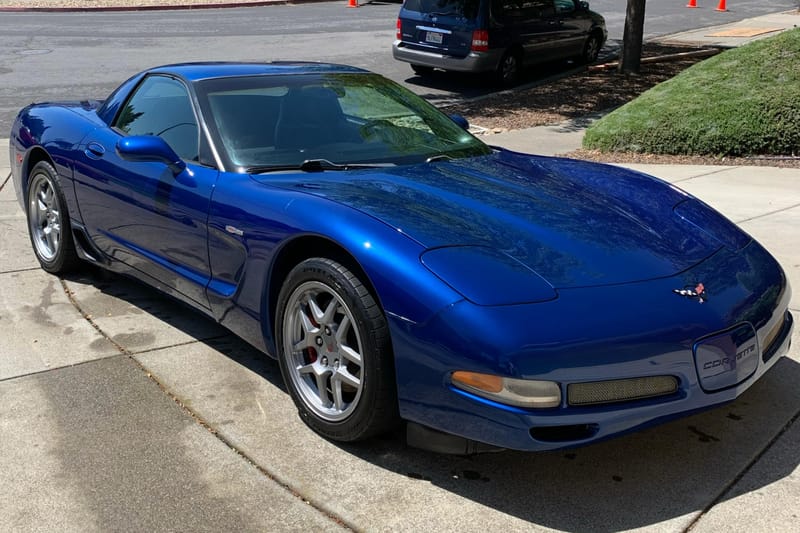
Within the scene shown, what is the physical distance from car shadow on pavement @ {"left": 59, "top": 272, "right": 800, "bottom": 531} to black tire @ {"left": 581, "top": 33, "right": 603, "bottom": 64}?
44.6 ft

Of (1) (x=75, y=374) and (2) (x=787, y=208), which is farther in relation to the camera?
(2) (x=787, y=208)

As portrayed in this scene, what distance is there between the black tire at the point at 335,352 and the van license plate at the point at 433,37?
37.9 feet

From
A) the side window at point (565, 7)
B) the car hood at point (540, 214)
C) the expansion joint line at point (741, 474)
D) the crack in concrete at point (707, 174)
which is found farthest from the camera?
the side window at point (565, 7)

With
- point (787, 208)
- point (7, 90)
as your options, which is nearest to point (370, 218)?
point (787, 208)

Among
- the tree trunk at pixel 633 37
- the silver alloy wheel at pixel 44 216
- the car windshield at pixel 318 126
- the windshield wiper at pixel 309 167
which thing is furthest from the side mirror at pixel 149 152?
the tree trunk at pixel 633 37

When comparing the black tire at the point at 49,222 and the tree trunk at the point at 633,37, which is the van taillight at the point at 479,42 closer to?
the tree trunk at the point at 633,37

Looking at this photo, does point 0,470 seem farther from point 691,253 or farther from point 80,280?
point 691,253

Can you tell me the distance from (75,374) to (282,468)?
1.38 meters

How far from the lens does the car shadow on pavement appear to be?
3.19m

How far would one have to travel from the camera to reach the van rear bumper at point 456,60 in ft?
46.8

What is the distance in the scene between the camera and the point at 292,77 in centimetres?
481

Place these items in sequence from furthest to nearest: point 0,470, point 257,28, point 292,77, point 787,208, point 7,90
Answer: point 257,28, point 7,90, point 787,208, point 292,77, point 0,470

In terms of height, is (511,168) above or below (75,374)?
above

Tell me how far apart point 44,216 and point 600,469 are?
12.9 feet
